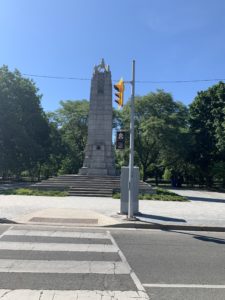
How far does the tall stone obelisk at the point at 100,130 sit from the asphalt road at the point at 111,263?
19751mm

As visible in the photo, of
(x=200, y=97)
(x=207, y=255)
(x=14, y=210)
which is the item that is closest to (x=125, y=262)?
(x=207, y=255)

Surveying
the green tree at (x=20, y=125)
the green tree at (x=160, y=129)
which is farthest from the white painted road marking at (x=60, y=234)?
the green tree at (x=160, y=129)

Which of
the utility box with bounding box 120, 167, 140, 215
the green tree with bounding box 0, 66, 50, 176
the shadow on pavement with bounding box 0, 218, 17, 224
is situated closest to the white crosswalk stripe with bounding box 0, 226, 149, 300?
the shadow on pavement with bounding box 0, 218, 17, 224

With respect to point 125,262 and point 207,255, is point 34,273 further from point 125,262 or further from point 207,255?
point 207,255

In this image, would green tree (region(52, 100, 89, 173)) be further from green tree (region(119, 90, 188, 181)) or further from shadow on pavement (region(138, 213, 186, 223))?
shadow on pavement (region(138, 213, 186, 223))

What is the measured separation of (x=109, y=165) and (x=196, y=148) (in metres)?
20.3

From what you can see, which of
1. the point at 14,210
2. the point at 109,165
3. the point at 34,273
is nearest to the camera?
the point at 34,273

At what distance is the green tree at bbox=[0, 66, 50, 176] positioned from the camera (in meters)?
38.2

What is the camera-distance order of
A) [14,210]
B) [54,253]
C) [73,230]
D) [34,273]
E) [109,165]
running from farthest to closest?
[109,165]
[14,210]
[73,230]
[54,253]
[34,273]

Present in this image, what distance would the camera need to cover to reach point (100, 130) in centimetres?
3134

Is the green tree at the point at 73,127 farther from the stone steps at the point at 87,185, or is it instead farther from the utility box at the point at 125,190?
the utility box at the point at 125,190

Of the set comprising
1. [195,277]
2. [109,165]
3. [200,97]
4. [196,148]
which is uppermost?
[200,97]

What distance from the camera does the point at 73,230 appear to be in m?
11.2

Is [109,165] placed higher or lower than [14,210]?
higher
